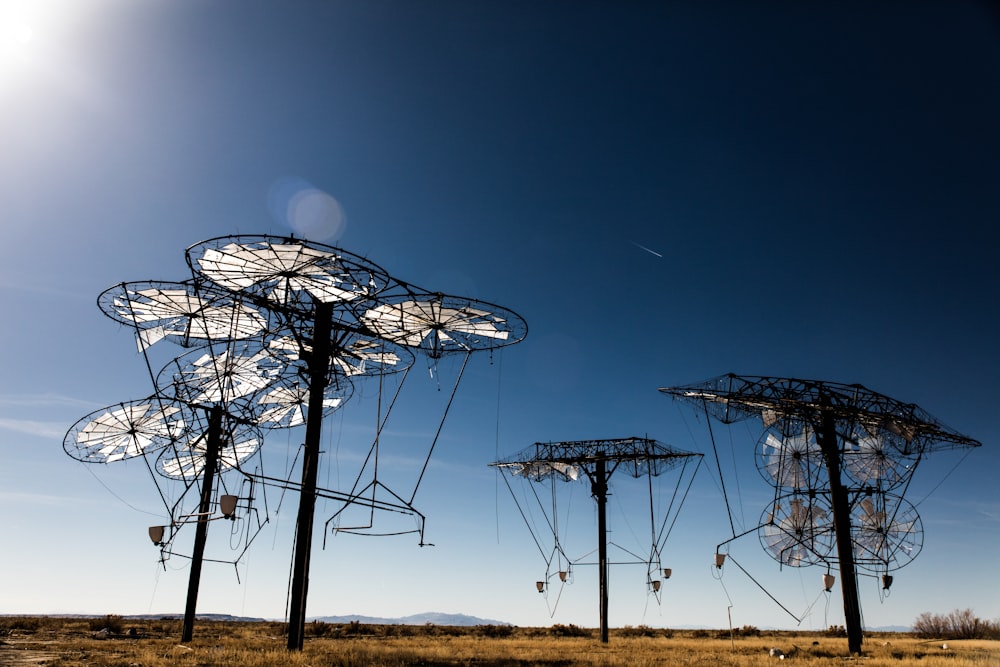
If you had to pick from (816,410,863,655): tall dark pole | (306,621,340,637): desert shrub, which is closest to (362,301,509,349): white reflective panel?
(816,410,863,655): tall dark pole

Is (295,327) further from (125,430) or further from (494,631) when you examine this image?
(494,631)

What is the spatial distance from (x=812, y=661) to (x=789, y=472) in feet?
31.7

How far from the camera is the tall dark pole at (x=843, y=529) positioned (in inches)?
1204

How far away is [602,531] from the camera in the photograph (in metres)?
40.8

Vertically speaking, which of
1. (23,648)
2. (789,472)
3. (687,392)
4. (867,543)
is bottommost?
(23,648)

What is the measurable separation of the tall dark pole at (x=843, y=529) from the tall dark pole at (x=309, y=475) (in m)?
22.9

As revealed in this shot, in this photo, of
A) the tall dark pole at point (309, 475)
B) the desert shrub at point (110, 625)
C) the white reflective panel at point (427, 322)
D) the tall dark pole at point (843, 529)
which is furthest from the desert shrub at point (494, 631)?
the white reflective panel at point (427, 322)

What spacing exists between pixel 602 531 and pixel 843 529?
45.6 feet

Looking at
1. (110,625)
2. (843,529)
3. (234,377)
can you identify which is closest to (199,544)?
(234,377)

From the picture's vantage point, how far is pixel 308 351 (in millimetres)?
27047

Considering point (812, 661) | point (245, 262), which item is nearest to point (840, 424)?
point (812, 661)

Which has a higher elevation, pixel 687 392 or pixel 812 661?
pixel 687 392

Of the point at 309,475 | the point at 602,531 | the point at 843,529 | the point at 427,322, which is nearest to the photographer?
the point at 309,475

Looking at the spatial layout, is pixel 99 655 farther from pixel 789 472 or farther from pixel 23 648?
pixel 789 472
